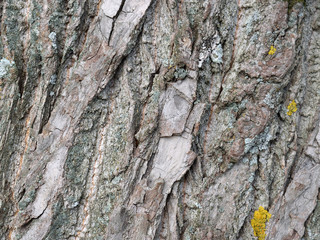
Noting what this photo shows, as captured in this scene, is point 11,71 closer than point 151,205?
No

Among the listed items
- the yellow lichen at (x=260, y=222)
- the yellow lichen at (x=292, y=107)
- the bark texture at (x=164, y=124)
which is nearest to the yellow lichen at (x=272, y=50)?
the bark texture at (x=164, y=124)

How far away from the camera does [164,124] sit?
8.04 feet

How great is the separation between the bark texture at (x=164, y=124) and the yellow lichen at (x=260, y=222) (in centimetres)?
6

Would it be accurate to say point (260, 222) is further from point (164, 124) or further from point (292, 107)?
point (164, 124)

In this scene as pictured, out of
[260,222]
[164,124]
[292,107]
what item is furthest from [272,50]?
[260,222]

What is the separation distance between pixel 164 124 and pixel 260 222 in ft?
4.17

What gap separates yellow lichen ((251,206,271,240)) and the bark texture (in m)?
0.06

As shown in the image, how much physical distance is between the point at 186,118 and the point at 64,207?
4.65 ft

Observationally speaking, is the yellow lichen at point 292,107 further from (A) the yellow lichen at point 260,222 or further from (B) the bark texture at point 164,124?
(A) the yellow lichen at point 260,222

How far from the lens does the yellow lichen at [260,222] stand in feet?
7.92

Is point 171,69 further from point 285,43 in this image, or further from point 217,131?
point 285,43

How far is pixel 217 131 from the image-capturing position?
2.44 metres

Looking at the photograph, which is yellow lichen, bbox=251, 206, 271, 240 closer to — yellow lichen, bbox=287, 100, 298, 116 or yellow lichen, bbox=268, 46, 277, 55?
yellow lichen, bbox=287, 100, 298, 116

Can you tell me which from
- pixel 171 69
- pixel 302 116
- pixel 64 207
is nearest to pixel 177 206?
pixel 64 207
